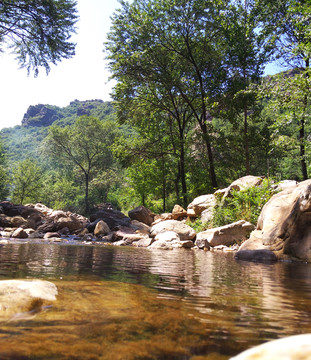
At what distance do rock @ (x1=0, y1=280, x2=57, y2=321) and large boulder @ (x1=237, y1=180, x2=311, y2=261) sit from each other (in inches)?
226

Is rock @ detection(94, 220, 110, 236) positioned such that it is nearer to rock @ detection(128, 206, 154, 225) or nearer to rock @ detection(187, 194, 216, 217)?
rock @ detection(128, 206, 154, 225)

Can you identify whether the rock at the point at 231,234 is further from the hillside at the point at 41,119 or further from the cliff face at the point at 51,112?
the cliff face at the point at 51,112

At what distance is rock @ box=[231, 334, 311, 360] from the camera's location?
850 millimetres

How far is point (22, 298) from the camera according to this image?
1921 millimetres

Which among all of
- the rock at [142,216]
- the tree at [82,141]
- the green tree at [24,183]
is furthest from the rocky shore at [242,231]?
the green tree at [24,183]

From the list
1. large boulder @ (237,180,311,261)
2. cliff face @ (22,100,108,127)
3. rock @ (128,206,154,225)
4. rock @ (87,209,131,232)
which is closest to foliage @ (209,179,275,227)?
large boulder @ (237,180,311,261)

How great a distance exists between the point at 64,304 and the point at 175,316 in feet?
2.70

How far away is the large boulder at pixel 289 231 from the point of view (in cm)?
683

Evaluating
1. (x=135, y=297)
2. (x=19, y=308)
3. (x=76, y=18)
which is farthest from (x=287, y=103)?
(x=76, y=18)

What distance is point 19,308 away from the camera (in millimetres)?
1806

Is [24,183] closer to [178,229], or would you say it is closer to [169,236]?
[178,229]

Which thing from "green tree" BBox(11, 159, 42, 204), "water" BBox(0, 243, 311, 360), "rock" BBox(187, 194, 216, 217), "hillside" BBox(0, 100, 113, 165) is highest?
"hillside" BBox(0, 100, 113, 165)

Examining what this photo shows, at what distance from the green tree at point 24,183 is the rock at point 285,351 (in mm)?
46505

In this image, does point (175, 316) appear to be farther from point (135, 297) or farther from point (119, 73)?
point (119, 73)
